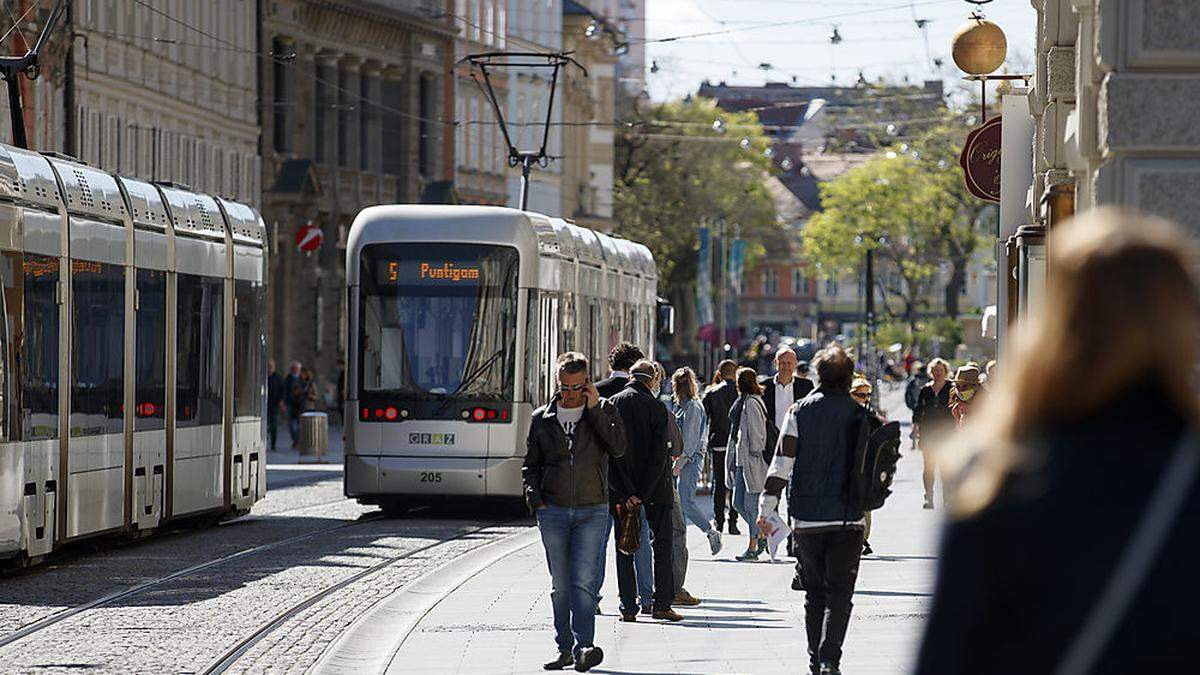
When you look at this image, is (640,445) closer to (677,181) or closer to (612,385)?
(612,385)

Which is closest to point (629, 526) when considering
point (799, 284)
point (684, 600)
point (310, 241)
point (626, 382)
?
point (626, 382)

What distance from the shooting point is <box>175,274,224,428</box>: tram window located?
2302 cm

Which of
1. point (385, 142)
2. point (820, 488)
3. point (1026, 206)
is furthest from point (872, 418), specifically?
point (385, 142)

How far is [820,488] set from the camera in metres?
11.7

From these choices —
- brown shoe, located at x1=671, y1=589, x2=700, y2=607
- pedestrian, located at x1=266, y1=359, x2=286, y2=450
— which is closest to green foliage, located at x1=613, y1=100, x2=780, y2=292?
pedestrian, located at x1=266, y1=359, x2=286, y2=450

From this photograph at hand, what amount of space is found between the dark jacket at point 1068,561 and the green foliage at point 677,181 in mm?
87274

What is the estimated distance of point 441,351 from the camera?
87.6 ft

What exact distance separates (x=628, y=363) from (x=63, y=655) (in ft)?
12.9

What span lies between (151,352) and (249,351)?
3486 mm

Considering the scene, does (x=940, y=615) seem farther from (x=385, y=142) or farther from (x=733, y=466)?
(x=385, y=142)

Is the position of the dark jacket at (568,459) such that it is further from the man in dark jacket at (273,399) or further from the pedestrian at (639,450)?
the man in dark jacket at (273,399)

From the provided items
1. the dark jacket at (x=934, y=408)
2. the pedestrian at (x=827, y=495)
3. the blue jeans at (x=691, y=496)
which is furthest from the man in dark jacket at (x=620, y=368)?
the dark jacket at (x=934, y=408)

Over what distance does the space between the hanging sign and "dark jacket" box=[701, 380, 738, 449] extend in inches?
193

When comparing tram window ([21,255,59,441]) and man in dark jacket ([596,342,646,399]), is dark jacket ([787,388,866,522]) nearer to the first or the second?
man in dark jacket ([596,342,646,399])
